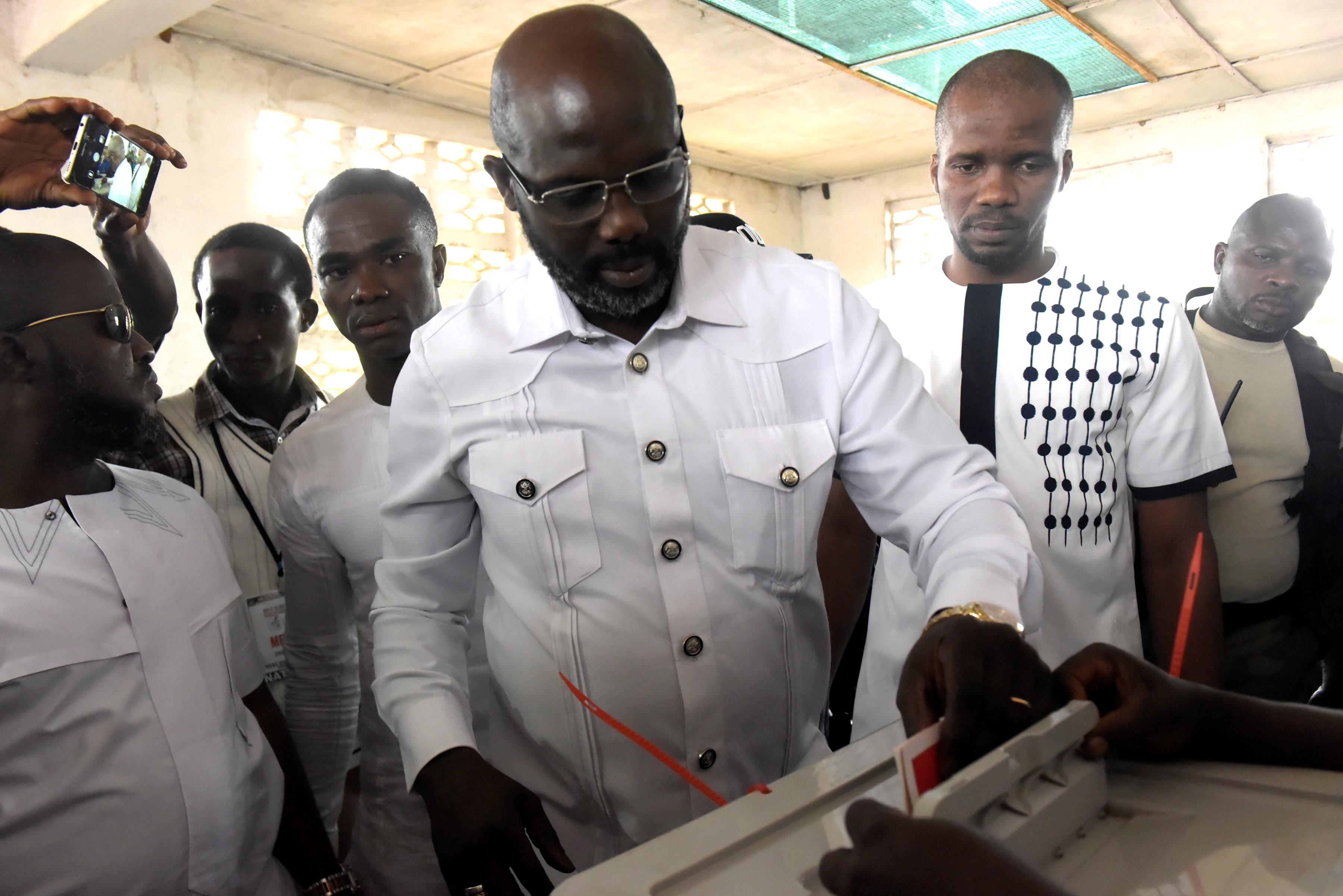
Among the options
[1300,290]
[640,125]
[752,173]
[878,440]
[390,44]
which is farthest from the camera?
[752,173]

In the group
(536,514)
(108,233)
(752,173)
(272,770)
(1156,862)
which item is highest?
(752,173)

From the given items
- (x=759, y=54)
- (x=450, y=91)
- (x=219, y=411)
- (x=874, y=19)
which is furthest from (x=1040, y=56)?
(x=219, y=411)

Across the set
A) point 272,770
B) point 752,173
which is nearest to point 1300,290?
point 272,770

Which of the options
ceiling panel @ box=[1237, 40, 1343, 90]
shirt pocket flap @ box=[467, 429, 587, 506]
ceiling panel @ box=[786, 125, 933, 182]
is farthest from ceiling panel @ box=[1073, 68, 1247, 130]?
shirt pocket flap @ box=[467, 429, 587, 506]

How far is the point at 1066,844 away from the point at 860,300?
78cm

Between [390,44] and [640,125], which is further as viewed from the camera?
[390,44]

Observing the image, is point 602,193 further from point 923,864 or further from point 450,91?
point 450,91

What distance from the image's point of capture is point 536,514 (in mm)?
1250

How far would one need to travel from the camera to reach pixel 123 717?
50.8 inches

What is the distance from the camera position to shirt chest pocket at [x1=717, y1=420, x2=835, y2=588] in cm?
125

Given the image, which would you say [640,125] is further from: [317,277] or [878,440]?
[317,277]

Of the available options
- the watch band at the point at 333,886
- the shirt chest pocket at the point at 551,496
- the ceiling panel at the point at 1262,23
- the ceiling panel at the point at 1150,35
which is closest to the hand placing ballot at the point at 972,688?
the shirt chest pocket at the point at 551,496

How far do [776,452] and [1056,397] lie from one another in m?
0.70

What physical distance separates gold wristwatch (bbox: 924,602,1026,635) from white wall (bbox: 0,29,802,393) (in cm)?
425
